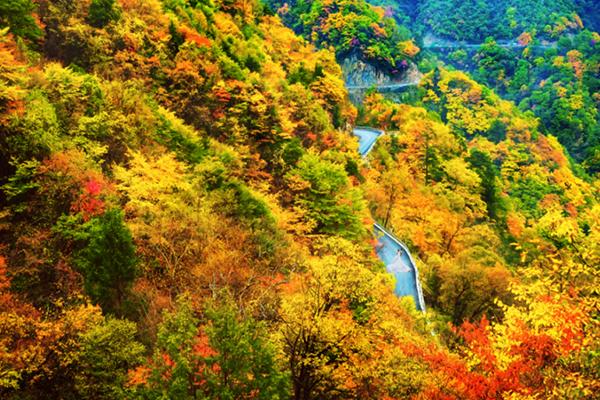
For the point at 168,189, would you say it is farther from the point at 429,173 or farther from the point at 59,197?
the point at 429,173

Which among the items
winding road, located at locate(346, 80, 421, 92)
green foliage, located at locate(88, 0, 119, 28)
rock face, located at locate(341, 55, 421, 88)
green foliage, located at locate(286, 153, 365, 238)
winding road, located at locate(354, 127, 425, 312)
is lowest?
winding road, located at locate(346, 80, 421, 92)

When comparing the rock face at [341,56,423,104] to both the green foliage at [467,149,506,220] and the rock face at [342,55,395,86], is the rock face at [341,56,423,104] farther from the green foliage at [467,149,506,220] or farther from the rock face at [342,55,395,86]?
the green foliage at [467,149,506,220]

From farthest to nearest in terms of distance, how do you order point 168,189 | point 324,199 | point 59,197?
point 324,199, point 168,189, point 59,197

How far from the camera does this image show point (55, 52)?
28641mm

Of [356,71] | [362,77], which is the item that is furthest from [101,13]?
[362,77]

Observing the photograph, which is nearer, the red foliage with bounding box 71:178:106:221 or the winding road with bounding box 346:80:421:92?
the red foliage with bounding box 71:178:106:221

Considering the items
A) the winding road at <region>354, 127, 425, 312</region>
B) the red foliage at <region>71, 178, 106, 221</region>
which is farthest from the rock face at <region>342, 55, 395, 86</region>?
the red foliage at <region>71, 178, 106, 221</region>

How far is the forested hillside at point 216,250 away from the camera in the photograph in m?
11.7

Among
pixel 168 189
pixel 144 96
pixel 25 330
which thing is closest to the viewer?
pixel 25 330

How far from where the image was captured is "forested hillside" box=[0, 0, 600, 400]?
38.4 ft

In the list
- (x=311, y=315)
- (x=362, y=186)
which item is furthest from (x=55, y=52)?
(x=362, y=186)

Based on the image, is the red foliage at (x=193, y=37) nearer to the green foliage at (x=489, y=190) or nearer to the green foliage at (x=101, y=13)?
the green foliage at (x=101, y=13)

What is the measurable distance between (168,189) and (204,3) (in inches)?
1294

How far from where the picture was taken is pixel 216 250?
2191 cm
